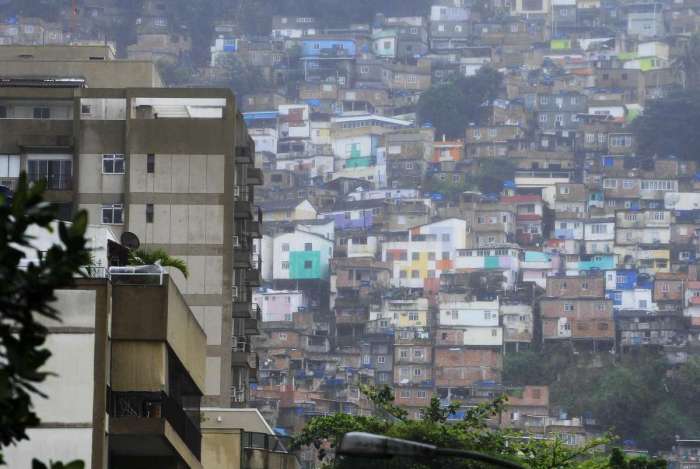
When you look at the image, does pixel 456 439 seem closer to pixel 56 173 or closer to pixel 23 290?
pixel 56 173

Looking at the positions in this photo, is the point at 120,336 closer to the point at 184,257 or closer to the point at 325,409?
the point at 184,257

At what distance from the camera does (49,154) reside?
176ft

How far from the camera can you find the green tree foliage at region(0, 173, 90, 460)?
11820mm

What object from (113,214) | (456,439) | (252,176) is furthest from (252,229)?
(456,439)

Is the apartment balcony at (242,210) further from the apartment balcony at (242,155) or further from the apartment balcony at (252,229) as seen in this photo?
the apartment balcony at (242,155)

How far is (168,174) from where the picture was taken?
170 ft

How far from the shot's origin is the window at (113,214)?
172 feet

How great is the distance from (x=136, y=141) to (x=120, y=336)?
2449 cm

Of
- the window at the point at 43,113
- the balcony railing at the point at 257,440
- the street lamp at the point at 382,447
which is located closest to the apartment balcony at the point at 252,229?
the window at the point at 43,113

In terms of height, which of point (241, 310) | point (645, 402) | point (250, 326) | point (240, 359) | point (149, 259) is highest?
point (149, 259)

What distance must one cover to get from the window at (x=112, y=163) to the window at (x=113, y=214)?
2.65 feet

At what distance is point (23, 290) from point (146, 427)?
16616 millimetres

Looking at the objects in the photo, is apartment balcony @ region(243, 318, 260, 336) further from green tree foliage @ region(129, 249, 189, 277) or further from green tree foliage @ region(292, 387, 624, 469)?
green tree foliage @ region(129, 249, 189, 277)

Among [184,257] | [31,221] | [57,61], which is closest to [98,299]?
[31,221]
